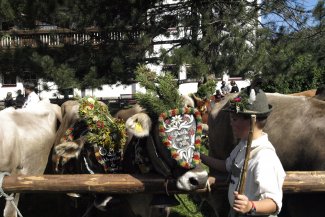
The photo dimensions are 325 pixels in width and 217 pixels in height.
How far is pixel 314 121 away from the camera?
3994 millimetres

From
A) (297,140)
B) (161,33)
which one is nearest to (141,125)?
(297,140)

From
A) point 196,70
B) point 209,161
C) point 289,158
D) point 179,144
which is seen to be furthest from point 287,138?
point 196,70

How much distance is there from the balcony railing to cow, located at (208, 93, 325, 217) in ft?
20.1

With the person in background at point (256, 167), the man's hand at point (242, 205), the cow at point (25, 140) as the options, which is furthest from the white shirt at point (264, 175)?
the cow at point (25, 140)

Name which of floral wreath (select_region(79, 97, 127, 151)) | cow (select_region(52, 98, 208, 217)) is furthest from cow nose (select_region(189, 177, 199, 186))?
floral wreath (select_region(79, 97, 127, 151))

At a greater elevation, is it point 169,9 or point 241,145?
point 169,9

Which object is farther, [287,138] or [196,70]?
[196,70]

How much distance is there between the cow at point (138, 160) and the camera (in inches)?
119

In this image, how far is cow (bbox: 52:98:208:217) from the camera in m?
3.02

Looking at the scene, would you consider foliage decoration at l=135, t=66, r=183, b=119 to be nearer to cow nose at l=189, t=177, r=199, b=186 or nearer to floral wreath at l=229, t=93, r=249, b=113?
cow nose at l=189, t=177, r=199, b=186

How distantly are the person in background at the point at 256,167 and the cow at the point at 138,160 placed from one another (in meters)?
0.44

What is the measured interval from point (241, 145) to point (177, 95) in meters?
0.74

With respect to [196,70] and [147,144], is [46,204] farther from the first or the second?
[196,70]

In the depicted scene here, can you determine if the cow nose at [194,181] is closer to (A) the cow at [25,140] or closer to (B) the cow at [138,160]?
(B) the cow at [138,160]
